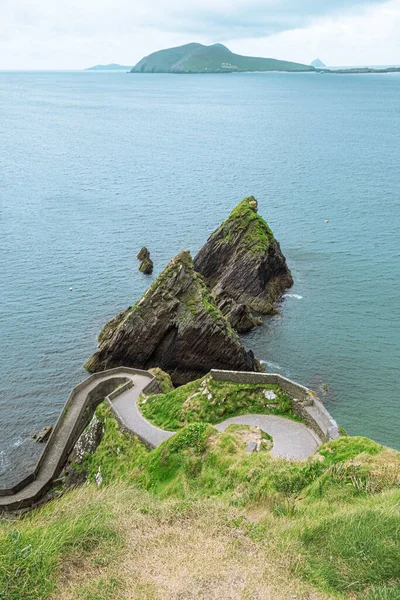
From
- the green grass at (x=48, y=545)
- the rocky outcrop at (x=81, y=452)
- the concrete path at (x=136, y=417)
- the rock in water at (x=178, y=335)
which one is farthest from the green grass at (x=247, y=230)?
the green grass at (x=48, y=545)

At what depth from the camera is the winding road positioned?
105ft

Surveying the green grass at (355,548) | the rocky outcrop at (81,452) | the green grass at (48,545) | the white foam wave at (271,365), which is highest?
the green grass at (48,545)

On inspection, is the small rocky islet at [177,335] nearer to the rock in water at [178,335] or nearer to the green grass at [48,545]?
the rock in water at [178,335]

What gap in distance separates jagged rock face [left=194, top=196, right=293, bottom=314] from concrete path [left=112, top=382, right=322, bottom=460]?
2932 centimetres

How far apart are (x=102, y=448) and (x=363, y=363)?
28.0 meters

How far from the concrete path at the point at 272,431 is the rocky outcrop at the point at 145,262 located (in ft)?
127

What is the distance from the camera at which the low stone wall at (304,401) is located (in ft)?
102

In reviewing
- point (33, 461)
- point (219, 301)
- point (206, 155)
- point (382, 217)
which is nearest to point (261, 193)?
point (382, 217)

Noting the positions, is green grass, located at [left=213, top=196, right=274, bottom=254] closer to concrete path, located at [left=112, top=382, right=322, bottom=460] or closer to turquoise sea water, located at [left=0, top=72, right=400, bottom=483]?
turquoise sea water, located at [left=0, top=72, right=400, bottom=483]

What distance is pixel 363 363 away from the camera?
174 feet

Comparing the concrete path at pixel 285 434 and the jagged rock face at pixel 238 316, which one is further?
the jagged rock face at pixel 238 316

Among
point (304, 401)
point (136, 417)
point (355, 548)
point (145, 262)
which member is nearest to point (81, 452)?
point (136, 417)

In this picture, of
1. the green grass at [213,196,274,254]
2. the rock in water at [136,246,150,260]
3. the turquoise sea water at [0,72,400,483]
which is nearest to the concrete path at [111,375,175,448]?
the turquoise sea water at [0,72,400,483]

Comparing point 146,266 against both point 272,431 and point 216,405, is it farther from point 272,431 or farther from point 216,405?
point 272,431
